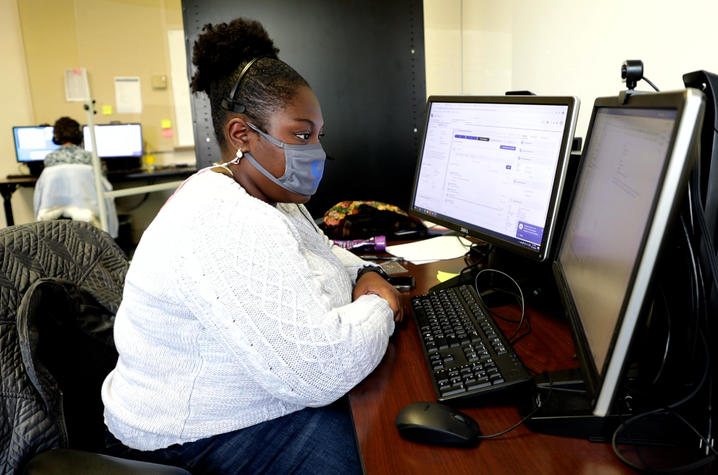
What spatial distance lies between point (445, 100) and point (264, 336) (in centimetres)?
91

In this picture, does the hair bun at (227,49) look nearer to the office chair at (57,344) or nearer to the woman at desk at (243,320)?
the woman at desk at (243,320)

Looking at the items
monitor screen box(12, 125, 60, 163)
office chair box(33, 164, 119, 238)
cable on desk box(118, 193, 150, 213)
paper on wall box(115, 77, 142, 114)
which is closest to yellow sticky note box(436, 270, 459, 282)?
office chair box(33, 164, 119, 238)

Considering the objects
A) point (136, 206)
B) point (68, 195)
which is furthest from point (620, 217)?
point (136, 206)

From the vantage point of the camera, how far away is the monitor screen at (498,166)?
3.71ft

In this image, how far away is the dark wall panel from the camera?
2.48 metres

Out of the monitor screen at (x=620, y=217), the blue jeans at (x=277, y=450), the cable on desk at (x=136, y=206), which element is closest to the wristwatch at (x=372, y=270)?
the blue jeans at (x=277, y=450)

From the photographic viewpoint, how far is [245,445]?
974mm

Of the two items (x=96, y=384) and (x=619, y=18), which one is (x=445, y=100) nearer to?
(x=619, y=18)

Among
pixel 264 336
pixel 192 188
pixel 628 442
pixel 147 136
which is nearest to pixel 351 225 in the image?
pixel 192 188

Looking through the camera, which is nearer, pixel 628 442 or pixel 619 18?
pixel 628 442

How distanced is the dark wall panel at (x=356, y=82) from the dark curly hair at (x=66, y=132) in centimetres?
278

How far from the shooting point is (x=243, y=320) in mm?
845

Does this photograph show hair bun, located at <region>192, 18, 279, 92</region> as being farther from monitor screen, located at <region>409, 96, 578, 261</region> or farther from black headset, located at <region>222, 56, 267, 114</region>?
monitor screen, located at <region>409, 96, 578, 261</region>

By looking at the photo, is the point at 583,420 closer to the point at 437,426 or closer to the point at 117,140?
the point at 437,426
